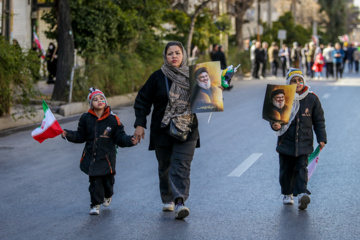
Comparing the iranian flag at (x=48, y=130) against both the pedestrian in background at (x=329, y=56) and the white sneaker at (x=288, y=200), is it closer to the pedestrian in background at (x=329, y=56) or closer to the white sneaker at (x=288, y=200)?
the white sneaker at (x=288, y=200)

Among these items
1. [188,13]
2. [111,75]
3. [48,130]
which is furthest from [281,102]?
[188,13]

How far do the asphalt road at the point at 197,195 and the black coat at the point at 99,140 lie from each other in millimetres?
469

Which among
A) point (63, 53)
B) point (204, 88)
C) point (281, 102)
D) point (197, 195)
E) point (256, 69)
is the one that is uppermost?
point (63, 53)

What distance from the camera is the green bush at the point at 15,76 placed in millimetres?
14891

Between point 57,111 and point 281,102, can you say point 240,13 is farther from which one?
point 281,102

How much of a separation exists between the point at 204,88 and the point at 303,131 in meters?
1.23

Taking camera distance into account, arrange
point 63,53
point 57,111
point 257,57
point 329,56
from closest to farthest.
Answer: point 57,111
point 63,53
point 329,56
point 257,57

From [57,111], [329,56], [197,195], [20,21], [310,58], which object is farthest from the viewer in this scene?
[310,58]

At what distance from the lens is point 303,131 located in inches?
295

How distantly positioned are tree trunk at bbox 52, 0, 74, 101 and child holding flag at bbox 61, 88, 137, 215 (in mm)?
12724

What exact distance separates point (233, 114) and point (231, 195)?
10.3 meters

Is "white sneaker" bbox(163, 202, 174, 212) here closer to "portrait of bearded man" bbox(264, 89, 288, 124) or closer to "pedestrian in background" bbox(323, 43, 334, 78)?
"portrait of bearded man" bbox(264, 89, 288, 124)

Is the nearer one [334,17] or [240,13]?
[240,13]

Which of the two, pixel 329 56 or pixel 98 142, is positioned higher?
pixel 329 56
